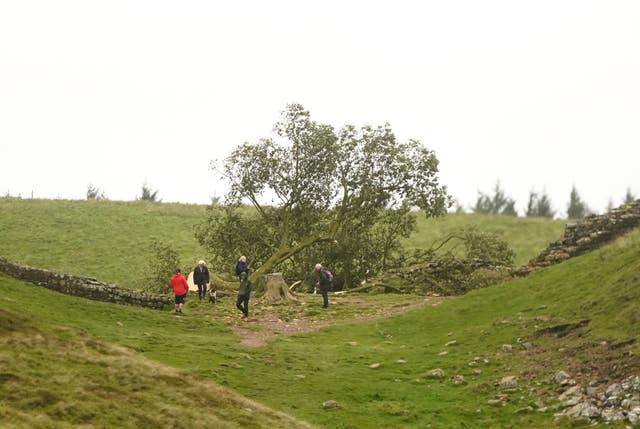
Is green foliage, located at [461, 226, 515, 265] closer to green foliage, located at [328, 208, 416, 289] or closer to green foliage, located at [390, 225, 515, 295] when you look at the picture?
green foliage, located at [328, 208, 416, 289]

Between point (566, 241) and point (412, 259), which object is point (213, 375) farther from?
point (412, 259)

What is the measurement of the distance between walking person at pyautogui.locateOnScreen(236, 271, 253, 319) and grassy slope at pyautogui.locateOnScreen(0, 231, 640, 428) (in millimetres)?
1278

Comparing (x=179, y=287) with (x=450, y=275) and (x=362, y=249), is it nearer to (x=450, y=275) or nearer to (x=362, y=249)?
(x=450, y=275)

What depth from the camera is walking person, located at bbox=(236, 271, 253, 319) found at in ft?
108

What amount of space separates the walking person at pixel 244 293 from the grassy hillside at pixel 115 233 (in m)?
28.0

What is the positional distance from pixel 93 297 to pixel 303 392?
13619mm

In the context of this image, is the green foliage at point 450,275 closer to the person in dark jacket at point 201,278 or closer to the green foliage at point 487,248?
the green foliage at point 487,248

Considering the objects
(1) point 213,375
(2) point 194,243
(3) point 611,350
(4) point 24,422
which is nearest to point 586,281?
(3) point 611,350

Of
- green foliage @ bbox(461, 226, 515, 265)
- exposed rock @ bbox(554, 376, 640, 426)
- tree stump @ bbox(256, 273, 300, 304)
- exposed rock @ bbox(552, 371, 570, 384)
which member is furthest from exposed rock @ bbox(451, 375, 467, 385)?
green foliage @ bbox(461, 226, 515, 265)

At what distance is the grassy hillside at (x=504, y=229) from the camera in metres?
74.3

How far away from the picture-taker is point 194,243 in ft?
240

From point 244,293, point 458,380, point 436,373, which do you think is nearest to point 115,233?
point 244,293

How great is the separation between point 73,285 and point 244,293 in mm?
7028

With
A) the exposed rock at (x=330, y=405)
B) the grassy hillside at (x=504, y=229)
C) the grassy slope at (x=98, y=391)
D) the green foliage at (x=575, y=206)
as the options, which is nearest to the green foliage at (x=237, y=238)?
the grassy slope at (x=98, y=391)
